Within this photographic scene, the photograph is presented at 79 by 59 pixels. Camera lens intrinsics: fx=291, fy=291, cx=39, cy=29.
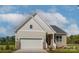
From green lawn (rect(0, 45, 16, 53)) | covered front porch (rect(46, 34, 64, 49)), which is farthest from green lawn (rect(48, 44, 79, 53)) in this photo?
green lawn (rect(0, 45, 16, 53))

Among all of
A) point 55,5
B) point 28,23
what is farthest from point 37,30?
point 55,5

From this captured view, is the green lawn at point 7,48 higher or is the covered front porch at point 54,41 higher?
the covered front porch at point 54,41

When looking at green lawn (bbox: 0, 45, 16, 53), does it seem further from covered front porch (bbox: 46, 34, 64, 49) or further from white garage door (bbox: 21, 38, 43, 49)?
covered front porch (bbox: 46, 34, 64, 49)

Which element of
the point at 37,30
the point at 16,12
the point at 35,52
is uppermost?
the point at 16,12

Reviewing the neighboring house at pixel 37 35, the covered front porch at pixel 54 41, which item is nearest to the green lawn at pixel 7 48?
the neighboring house at pixel 37 35

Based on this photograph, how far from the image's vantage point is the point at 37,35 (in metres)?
3.09

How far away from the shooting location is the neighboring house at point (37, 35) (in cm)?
307

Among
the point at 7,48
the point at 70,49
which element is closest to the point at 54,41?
the point at 70,49

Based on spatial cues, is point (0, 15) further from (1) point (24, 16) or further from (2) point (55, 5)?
(2) point (55, 5)

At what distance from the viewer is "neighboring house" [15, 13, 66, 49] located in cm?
307

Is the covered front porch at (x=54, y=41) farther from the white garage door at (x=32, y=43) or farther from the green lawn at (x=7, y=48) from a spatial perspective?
the green lawn at (x=7, y=48)

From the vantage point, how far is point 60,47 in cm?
310

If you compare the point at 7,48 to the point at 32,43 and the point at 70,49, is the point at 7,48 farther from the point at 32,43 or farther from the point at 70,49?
the point at 70,49
